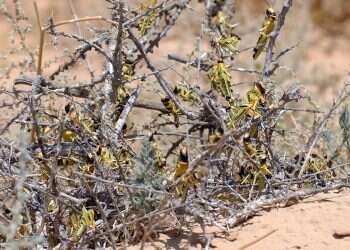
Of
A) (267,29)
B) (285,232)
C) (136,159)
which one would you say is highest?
(267,29)

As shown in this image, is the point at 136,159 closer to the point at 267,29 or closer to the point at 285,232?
the point at 285,232

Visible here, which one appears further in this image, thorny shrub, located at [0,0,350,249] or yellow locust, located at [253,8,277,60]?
yellow locust, located at [253,8,277,60]

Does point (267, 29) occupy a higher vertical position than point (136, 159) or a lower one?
higher

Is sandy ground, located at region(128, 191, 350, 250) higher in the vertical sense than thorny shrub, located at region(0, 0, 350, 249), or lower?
lower

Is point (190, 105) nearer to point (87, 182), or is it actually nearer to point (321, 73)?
point (87, 182)

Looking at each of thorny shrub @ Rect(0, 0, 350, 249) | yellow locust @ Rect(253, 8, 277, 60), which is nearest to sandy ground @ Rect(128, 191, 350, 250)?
thorny shrub @ Rect(0, 0, 350, 249)

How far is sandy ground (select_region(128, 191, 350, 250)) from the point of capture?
6.31 feet

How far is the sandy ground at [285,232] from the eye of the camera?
192cm

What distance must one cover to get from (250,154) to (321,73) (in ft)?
13.6

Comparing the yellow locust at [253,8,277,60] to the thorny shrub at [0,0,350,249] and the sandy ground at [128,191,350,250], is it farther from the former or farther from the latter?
the sandy ground at [128,191,350,250]

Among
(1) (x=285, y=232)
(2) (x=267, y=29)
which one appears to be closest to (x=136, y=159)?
(1) (x=285, y=232)

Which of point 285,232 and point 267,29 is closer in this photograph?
point 285,232

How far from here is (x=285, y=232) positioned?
196 cm

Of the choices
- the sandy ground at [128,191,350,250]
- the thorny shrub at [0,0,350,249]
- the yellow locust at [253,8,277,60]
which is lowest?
the sandy ground at [128,191,350,250]
